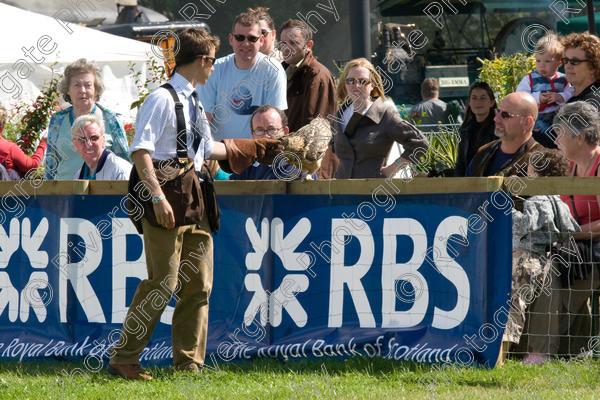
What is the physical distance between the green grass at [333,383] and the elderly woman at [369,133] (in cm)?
167

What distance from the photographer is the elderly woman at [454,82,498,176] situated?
6.98 meters

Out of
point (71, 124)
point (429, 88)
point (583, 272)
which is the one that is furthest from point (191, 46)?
point (429, 88)

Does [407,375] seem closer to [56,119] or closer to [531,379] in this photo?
[531,379]

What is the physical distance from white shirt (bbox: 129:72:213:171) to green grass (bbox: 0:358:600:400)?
127cm

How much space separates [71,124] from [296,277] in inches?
98.7

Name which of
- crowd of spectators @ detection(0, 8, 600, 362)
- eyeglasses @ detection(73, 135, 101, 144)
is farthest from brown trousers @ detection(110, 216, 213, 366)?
eyeglasses @ detection(73, 135, 101, 144)

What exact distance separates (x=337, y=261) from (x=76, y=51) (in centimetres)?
888

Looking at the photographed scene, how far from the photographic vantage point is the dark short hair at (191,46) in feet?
17.2

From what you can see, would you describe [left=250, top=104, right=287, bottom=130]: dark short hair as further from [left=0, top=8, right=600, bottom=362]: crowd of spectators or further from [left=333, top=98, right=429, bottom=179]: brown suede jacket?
[left=333, top=98, right=429, bottom=179]: brown suede jacket

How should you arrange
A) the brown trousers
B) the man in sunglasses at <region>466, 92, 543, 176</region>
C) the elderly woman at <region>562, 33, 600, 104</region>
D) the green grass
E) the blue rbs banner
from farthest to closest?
1. the elderly woman at <region>562, 33, 600, 104</region>
2. the man in sunglasses at <region>466, 92, 543, 176</region>
3. the blue rbs banner
4. the brown trousers
5. the green grass

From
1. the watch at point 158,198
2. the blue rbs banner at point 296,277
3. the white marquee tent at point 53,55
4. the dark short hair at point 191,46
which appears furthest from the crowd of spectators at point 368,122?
the white marquee tent at point 53,55

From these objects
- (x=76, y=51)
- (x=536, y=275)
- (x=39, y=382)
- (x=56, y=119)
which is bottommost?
(x=39, y=382)

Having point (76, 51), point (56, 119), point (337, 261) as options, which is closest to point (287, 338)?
point (337, 261)

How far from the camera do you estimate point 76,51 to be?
13484 millimetres
